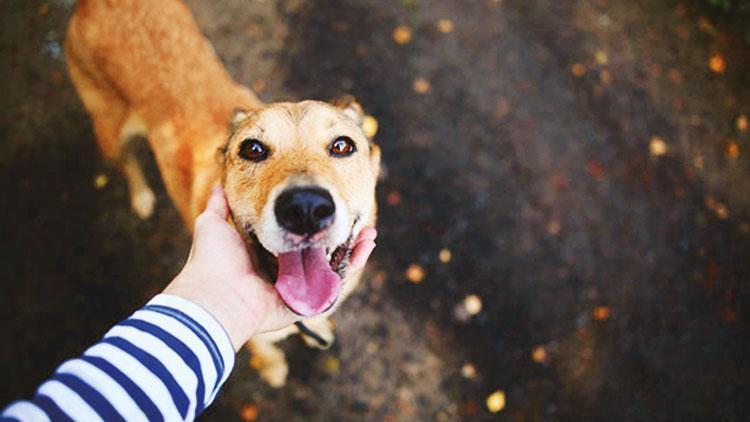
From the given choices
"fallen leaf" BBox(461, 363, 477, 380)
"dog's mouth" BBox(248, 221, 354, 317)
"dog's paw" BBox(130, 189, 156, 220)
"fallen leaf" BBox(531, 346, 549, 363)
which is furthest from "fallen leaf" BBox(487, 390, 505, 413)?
"dog's paw" BBox(130, 189, 156, 220)

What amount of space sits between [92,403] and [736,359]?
4946 mm

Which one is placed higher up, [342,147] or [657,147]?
[342,147]

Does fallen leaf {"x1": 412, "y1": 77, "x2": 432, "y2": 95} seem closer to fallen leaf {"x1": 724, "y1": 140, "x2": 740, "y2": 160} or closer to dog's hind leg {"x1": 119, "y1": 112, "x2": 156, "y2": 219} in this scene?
dog's hind leg {"x1": 119, "y1": 112, "x2": 156, "y2": 219}

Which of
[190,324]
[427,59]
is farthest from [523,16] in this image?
[190,324]

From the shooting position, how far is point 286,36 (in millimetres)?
4961

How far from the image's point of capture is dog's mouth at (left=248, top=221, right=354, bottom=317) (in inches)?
91.1

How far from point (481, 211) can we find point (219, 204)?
2.72 m

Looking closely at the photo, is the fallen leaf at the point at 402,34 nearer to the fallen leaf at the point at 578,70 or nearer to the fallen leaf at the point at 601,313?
the fallen leaf at the point at 578,70

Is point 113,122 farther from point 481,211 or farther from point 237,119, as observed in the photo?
point 481,211

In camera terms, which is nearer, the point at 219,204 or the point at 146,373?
the point at 146,373

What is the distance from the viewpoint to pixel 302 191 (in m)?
2.15

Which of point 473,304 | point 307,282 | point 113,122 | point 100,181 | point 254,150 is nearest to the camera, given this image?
point 307,282

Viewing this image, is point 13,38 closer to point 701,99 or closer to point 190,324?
point 190,324

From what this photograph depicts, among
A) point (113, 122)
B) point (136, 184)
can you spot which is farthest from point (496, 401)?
point (113, 122)
